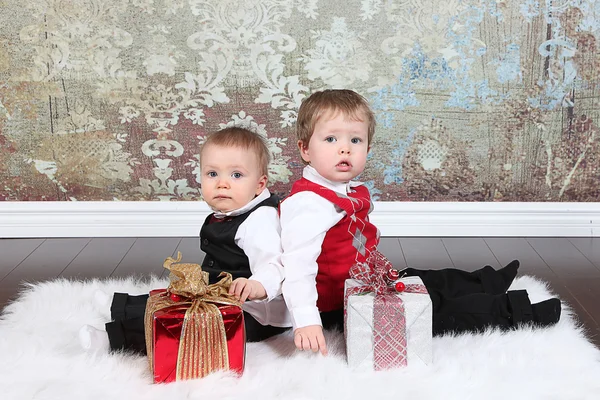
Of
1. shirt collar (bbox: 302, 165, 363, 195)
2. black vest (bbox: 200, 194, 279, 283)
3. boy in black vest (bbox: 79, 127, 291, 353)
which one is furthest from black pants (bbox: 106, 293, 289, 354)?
shirt collar (bbox: 302, 165, 363, 195)

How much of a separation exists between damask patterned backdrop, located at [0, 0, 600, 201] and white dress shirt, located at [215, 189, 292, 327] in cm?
107

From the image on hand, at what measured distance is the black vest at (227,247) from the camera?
1.68 metres

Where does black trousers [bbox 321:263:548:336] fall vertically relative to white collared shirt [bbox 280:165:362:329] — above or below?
below

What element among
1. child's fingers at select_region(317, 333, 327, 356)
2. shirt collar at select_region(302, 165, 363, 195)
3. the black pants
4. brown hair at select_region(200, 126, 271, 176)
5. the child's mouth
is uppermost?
brown hair at select_region(200, 126, 271, 176)

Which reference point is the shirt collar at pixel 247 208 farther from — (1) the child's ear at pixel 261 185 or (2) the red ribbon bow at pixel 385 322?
(2) the red ribbon bow at pixel 385 322

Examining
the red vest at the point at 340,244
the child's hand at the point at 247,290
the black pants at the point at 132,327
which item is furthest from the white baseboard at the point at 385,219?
the child's hand at the point at 247,290

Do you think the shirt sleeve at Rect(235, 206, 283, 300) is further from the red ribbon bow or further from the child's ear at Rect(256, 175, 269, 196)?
the red ribbon bow

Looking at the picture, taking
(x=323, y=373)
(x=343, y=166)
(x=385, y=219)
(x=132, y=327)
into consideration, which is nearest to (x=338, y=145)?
(x=343, y=166)

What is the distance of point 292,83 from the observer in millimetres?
2664

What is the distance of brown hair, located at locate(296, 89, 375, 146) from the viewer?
1604 millimetres

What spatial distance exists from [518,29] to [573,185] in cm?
62

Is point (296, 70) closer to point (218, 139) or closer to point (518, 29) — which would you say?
point (518, 29)

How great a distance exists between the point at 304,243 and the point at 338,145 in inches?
8.7

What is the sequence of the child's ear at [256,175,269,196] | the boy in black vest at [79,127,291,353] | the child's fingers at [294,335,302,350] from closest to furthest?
the child's fingers at [294,335,302,350] → the boy in black vest at [79,127,291,353] → the child's ear at [256,175,269,196]
